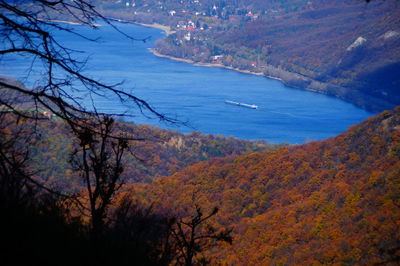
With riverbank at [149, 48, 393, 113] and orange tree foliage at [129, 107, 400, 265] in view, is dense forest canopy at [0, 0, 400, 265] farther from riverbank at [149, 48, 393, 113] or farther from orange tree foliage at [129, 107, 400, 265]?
riverbank at [149, 48, 393, 113]

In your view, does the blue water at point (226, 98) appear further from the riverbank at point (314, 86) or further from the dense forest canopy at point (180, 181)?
the dense forest canopy at point (180, 181)

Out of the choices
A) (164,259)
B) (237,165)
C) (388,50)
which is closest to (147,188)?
(237,165)

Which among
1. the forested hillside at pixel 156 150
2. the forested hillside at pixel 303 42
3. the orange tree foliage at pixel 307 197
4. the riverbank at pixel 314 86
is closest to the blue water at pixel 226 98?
the riverbank at pixel 314 86

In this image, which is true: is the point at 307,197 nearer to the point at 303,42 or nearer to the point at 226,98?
the point at 226,98

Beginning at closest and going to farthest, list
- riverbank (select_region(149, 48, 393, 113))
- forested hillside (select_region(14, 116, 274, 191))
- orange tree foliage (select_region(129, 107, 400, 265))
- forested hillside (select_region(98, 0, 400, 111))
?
orange tree foliage (select_region(129, 107, 400, 265)), forested hillside (select_region(14, 116, 274, 191)), riverbank (select_region(149, 48, 393, 113)), forested hillside (select_region(98, 0, 400, 111))

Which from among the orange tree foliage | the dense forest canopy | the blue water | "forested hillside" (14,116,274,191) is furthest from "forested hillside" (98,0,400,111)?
the orange tree foliage

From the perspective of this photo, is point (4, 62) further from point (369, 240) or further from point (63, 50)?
point (369, 240)
